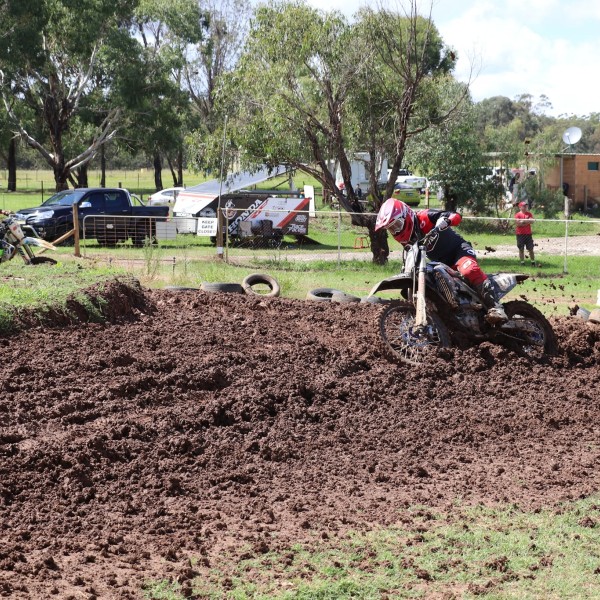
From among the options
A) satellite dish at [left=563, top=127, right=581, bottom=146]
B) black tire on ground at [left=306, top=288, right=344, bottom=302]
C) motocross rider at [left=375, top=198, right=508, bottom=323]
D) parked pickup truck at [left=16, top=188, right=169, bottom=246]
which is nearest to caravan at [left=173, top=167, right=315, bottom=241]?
parked pickup truck at [left=16, top=188, right=169, bottom=246]

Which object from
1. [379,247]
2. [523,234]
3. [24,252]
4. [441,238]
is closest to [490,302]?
[441,238]

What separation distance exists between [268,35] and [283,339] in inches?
611

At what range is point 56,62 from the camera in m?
46.6

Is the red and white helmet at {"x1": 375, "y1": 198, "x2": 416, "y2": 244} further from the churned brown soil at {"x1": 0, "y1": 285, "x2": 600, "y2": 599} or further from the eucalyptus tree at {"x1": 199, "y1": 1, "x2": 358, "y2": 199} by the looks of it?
the eucalyptus tree at {"x1": 199, "y1": 1, "x2": 358, "y2": 199}

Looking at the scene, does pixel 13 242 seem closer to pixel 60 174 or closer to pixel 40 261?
pixel 40 261

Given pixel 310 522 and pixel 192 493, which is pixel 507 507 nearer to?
pixel 310 522

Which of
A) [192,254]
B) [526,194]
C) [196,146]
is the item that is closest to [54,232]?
[192,254]

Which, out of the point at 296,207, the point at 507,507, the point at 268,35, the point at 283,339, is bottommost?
the point at 507,507

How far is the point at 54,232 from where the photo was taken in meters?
27.1

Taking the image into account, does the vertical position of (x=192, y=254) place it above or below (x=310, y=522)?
above

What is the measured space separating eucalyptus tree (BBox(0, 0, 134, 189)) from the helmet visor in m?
35.8

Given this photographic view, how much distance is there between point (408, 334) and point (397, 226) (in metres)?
1.15

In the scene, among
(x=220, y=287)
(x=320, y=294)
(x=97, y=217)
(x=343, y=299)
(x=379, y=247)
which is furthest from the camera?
(x=97, y=217)

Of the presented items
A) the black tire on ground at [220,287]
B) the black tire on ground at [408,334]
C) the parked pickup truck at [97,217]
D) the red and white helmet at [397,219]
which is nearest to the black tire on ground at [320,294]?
the black tire on ground at [220,287]
